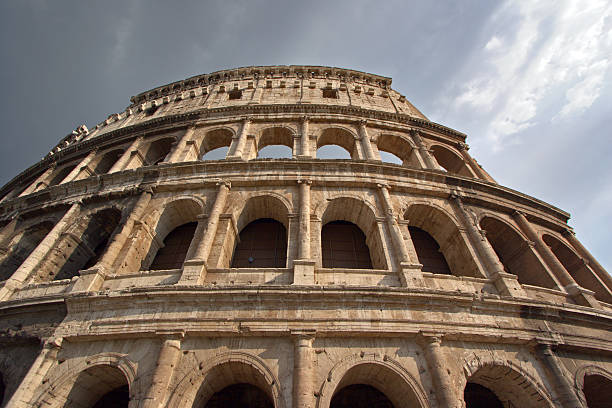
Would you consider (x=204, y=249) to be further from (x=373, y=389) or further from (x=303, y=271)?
(x=373, y=389)

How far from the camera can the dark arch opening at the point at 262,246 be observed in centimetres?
955

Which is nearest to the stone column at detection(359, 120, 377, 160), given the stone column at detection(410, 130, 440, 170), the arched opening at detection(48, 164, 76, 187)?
the stone column at detection(410, 130, 440, 170)

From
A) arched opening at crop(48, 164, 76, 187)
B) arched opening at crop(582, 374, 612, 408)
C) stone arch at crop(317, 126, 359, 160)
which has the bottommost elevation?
arched opening at crop(582, 374, 612, 408)

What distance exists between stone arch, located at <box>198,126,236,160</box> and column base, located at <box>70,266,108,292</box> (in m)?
6.74

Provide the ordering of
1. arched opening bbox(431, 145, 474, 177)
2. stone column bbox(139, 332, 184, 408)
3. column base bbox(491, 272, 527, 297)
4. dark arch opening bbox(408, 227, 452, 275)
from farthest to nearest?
arched opening bbox(431, 145, 474, 177), dark arch opening bbox(408, 227, 452, 275), column base bbox(491, 272, 527, 297), stone column bbox(139, 332, 184, 408)

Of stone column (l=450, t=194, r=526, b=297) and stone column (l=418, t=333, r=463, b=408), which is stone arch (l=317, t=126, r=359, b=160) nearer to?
stone column (l=450, t=194, r=526, b=297)

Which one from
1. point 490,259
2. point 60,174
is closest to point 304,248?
point 490,259

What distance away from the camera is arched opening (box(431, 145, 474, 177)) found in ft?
46.1

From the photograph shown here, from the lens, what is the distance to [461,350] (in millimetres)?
6848

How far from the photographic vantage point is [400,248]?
847 cm

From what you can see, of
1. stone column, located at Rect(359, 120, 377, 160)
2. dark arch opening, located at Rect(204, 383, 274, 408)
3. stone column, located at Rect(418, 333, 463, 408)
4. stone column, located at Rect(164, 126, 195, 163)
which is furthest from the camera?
stone column, located at Rect(164, 126, 195, 163)

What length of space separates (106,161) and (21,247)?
542 cm

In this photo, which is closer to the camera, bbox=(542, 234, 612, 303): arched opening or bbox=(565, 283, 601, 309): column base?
bbox=(565, 283, 601, 309): column base

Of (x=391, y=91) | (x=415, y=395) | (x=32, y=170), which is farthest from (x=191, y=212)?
(x=391, y=91)
